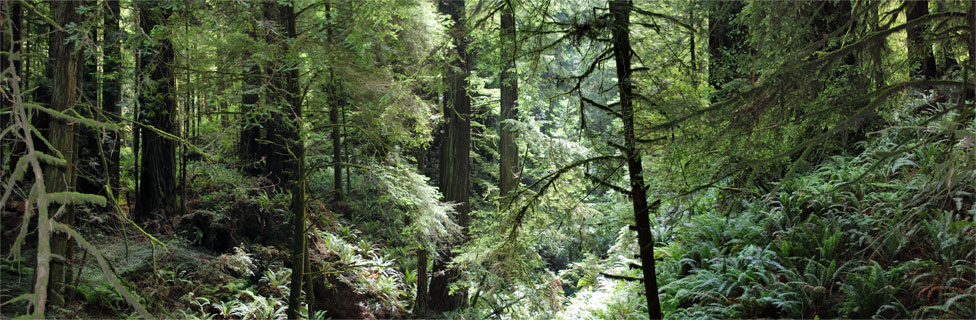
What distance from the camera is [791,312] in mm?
5012

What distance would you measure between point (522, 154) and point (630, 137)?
530 cm

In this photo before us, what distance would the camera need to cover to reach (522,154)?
350 inches

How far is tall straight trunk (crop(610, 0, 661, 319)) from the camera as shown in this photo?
11.7ft

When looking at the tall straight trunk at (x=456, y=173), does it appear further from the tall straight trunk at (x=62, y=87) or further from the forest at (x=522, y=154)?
the tall straight trunk at (x=62, y=87)

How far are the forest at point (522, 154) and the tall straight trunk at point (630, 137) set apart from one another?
2 cm

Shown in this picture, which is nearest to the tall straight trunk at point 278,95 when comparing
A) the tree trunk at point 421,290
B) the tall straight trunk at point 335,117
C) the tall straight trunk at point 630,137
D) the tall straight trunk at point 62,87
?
the tall straight trunk at point 335,117

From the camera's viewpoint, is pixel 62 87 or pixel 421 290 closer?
pixel 62 87

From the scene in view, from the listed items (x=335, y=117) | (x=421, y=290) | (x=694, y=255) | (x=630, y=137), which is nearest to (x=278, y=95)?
(x=335, y=117)

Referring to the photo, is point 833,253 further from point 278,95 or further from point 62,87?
point 62,87

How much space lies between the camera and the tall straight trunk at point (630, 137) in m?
3.56

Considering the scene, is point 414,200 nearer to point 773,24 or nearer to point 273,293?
point 273,293

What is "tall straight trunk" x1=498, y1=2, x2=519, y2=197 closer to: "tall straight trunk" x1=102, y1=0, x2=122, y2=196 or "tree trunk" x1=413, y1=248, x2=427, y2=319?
"tree trunk" x1=413, y1=248, x2=427, y2=319

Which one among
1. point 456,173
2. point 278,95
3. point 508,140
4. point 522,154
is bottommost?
point 456,173

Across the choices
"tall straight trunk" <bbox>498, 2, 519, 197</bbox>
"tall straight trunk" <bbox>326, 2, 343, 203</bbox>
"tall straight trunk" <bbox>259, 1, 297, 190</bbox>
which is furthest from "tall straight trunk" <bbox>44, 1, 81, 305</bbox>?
"tall straight trunk" <bbox>498, 2, 519, 197</bbox>
